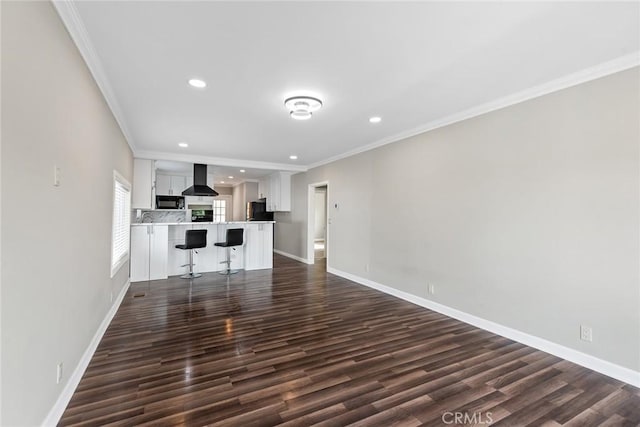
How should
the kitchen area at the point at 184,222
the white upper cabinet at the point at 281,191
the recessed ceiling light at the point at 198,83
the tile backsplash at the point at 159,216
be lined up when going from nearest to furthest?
the recessed ceiling light at the point at 198,83, the kitchen area at the point at 184,222, the tile backsplash at the point at 159,216, the white upper cabinet at the point at 281,191

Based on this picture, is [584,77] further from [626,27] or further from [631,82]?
[626,27]

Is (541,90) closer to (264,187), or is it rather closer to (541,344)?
(541,344)

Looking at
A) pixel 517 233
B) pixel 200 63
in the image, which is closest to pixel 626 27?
pixel 517 233

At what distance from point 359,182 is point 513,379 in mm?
3890

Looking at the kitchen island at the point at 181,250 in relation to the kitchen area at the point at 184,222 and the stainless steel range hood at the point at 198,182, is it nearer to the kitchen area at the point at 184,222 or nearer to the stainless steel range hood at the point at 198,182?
the kitchen area at the point at 184,222

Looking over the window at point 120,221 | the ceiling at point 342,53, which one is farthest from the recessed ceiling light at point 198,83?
the window at point 120,221

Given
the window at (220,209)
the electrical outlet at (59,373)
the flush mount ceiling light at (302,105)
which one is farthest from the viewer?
the window at (220,209)

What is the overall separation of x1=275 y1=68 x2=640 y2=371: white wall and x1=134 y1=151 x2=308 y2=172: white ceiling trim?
3.33 metres

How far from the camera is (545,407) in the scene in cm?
206

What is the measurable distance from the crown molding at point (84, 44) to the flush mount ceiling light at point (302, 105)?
1730 mm

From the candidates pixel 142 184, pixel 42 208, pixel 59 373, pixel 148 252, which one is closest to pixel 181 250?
pixel 148 252

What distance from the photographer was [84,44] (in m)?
2.18

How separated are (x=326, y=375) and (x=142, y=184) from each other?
18.2ft

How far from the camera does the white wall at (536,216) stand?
2430 mm
